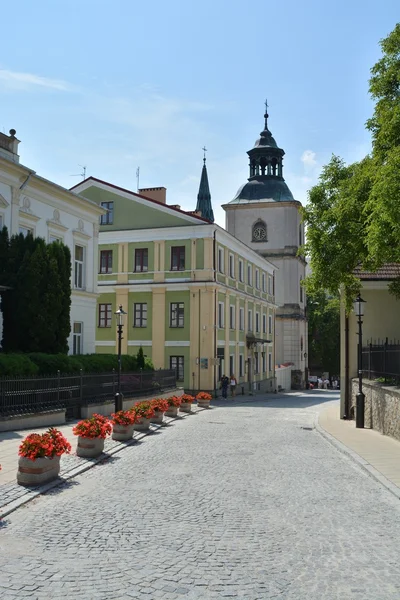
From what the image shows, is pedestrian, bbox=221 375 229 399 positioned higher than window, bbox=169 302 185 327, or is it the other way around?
window, bbox=169 302 185 327

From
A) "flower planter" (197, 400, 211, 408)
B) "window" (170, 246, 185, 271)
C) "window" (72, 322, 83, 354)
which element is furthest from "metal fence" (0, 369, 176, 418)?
"window" (170, 246, 185, 271)

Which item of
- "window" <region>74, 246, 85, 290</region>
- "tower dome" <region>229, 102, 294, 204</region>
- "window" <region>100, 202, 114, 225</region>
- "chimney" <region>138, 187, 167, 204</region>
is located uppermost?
"tower dome" <region>229, 102, 294, 204</region>

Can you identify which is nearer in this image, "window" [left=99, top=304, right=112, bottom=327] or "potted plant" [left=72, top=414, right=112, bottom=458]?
"potted plant" [left=72, top=414, right=112, bottom=458]

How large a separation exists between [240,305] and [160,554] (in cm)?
4176

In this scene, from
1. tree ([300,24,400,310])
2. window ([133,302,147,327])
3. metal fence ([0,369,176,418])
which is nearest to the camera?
tree ([300,24,400,310])

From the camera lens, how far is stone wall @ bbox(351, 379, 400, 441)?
1752 cm

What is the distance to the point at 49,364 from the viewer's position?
70.9ft

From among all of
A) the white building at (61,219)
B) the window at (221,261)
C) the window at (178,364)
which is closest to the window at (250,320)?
the window at (221,261)

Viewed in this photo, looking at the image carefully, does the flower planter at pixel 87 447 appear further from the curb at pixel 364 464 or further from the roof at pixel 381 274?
the roof at pixel 381 274

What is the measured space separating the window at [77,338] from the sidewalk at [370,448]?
44.2 feet

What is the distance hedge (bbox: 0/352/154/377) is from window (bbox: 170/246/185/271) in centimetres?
1474

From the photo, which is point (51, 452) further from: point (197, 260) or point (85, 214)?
point (197, 260)

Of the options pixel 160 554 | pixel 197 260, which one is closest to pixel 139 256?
pixel 197 260

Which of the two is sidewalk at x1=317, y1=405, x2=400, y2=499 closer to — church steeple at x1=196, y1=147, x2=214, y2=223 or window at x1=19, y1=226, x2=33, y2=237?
window at x1=19, y1=226, x2=33, y2=237
